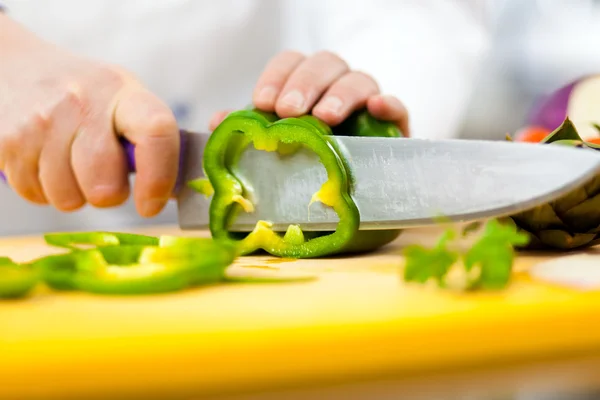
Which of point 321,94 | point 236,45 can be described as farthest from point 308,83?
point 236,45

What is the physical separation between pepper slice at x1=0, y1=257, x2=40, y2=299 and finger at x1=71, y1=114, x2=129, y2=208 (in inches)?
20.6

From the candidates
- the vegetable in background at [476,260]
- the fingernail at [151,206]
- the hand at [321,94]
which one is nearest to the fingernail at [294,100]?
the hand at [321,94]

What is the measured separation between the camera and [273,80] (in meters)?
1.32

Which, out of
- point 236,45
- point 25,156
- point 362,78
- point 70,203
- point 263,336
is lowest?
point 263,336

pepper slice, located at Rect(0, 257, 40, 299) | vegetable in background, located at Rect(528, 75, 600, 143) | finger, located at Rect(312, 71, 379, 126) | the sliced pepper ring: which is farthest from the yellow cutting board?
vegetable in background, located at Rect(528, 75, 600, 143)

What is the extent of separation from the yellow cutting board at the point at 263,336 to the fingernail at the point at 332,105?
1.69 feet

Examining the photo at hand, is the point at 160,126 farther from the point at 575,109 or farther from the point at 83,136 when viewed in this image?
the point at 575,109

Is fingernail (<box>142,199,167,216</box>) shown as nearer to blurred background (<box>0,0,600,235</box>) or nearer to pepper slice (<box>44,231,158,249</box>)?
pepper slice (<box>44,231,158,249</box>)

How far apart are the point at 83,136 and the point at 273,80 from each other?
1.27ft

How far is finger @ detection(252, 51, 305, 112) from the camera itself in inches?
48.2

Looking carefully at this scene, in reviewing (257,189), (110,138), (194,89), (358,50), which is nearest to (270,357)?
(257,189)

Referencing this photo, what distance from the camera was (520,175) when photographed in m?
0.90

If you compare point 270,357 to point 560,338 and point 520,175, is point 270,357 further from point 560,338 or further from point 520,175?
point 520,175

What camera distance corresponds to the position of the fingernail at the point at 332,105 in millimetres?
1198
